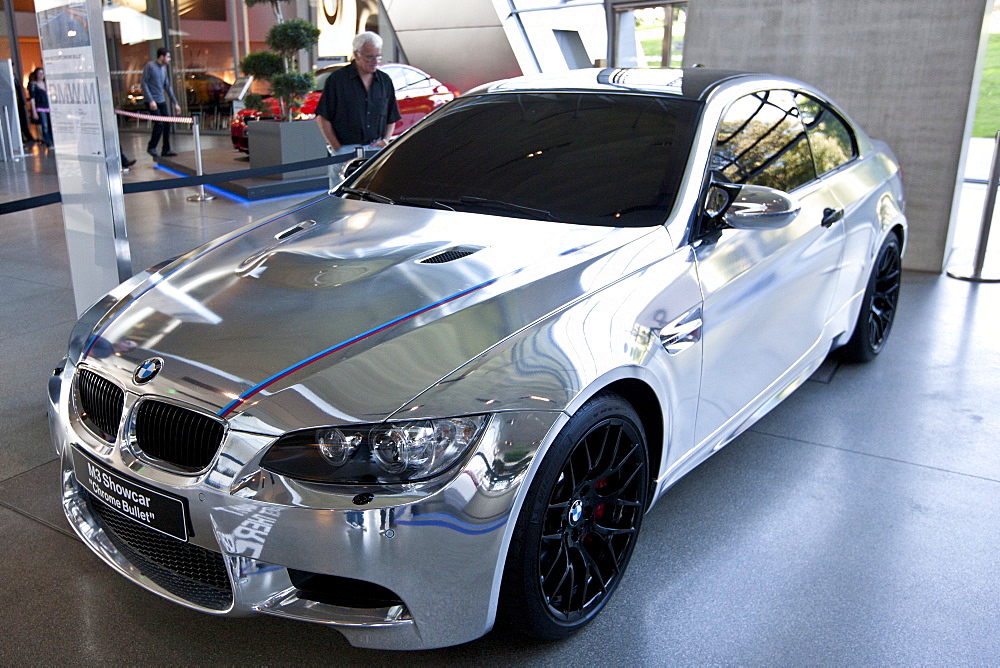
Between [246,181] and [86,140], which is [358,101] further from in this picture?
[246,181]

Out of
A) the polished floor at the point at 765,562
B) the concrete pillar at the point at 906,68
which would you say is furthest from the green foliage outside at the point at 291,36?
the polished floor at the point at 765,562

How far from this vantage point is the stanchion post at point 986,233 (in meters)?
6.17

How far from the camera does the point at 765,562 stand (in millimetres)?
2627

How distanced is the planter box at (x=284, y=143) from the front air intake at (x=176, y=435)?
28.9 ft

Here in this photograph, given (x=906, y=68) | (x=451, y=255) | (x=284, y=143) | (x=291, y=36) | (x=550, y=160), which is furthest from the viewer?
(x=291, y=36)

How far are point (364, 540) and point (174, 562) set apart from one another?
1.94ft

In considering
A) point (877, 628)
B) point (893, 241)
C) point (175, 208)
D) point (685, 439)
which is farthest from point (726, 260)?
point (175, 208)

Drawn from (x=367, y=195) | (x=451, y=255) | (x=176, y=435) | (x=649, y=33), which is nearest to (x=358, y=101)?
(x=367, y=195)

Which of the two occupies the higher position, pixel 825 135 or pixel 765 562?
pixel 825 135

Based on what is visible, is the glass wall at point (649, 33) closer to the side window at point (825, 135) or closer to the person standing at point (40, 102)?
the side window at point (825, 135)

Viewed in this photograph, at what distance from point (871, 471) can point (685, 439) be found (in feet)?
3.71

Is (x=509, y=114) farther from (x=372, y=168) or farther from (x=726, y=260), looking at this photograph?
(x=726, y=260)

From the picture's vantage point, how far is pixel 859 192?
Result: 12.1ft

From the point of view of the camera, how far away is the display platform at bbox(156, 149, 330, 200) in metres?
9.70
